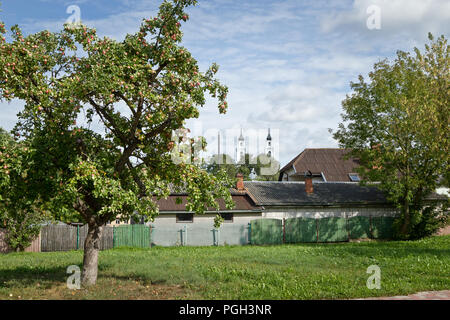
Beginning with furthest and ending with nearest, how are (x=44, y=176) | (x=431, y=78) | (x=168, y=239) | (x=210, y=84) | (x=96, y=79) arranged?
(x=431, y=78) < (x=168, y=239) < (x=210, y=84) < (x=44, y=176) < (x=96, y=79)

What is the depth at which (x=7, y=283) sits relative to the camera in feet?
41.2

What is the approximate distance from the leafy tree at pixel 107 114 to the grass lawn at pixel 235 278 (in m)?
1.58

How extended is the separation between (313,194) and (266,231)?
7.11 m

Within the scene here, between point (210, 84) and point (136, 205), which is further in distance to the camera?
point (210, 84)

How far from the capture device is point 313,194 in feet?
117

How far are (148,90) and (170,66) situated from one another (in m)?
1.17

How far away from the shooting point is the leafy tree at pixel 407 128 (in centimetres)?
2927

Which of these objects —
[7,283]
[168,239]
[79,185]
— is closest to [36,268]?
[7,283]

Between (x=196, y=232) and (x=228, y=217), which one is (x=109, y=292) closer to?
(x=196, y=232)

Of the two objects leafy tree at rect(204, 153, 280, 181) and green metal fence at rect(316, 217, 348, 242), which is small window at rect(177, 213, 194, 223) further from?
leafy tree at rect(204, 153, 280, 181)

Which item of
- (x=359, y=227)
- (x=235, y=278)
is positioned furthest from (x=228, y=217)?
(x=235, y=278)

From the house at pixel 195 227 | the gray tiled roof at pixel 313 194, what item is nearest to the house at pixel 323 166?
the gray tiled roof at pixel 313 194

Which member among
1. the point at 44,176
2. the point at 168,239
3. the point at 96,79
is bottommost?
the point at 168,239
